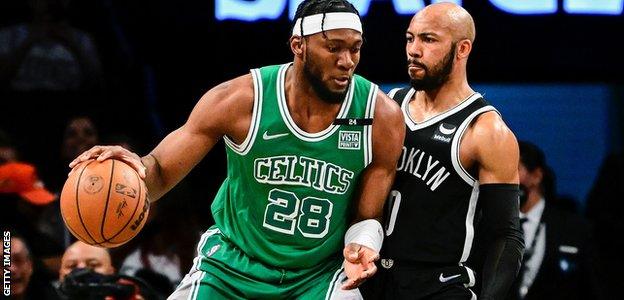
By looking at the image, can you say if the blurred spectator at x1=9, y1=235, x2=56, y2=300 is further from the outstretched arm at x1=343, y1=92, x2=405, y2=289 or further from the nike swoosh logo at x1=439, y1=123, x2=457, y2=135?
the nike swoosh logo at x1=439, y1=123, x2=457, y2=135

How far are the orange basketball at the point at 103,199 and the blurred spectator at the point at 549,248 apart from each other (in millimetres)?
3270

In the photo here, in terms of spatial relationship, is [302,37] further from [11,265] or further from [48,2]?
[48,2]

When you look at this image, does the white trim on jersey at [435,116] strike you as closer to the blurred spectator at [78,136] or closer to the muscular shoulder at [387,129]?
the muscular shoulder at [387,129]

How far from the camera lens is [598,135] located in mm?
10922

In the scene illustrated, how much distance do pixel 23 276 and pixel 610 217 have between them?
143 inches

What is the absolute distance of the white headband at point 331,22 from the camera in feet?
18.3

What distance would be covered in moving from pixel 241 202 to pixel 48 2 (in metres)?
3.54

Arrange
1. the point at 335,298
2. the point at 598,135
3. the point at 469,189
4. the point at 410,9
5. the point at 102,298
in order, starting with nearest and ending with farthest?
the point at 335,298, the point at 469,189, the point at 102,298, the point at 410,9, the point at 598,135

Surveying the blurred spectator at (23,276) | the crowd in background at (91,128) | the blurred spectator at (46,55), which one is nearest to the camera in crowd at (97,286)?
the blurred spectator at (23,276)

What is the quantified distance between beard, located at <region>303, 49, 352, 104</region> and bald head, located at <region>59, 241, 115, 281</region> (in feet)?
7.03

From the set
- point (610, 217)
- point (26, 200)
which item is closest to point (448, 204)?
point (26, 200)

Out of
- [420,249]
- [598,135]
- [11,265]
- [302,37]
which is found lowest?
[598,135]

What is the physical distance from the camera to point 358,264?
17.9ft

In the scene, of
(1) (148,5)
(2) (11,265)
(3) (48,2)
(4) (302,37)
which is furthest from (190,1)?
(4) (302,37)
